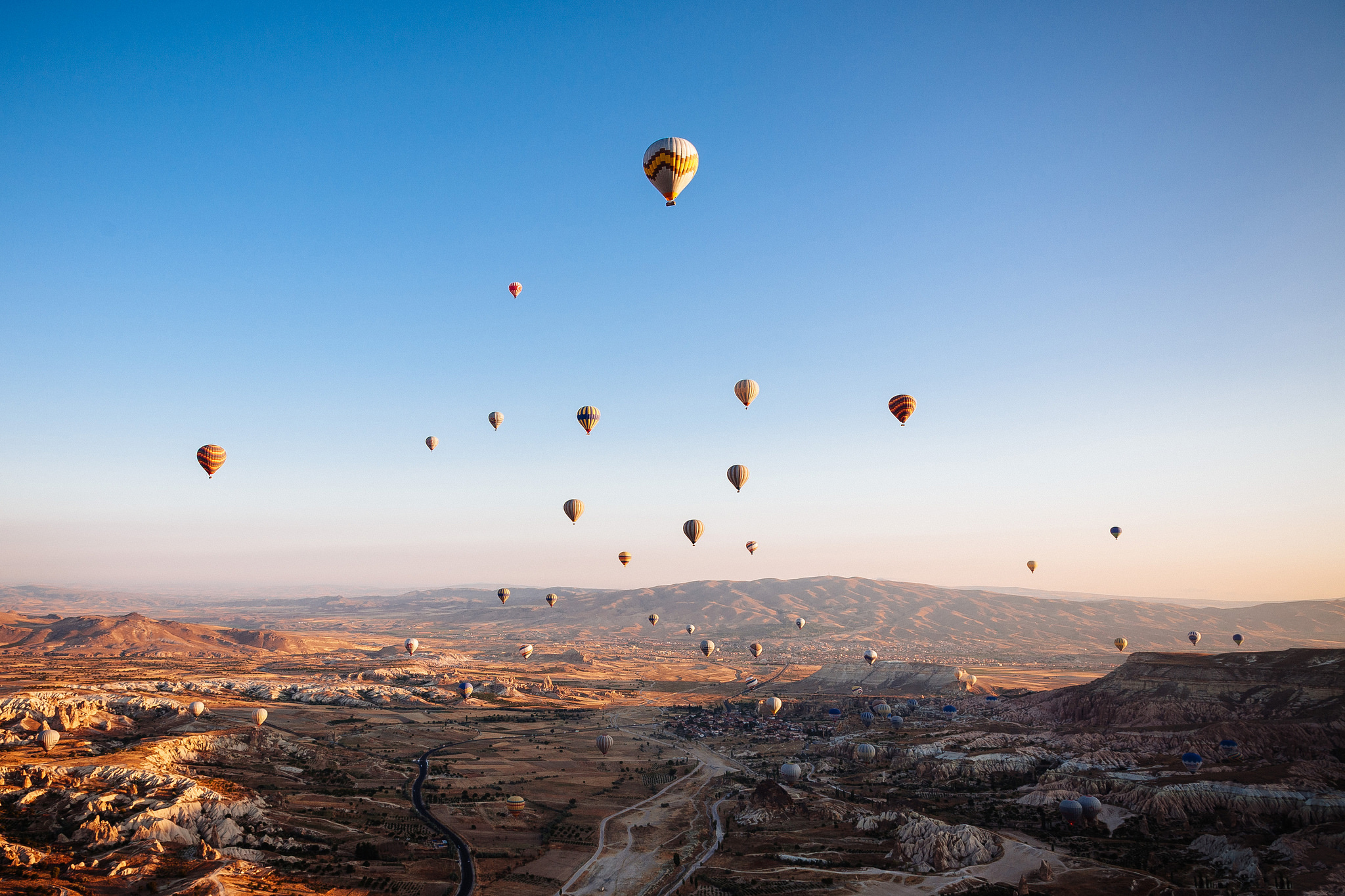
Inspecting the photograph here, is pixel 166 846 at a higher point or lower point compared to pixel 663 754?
higher

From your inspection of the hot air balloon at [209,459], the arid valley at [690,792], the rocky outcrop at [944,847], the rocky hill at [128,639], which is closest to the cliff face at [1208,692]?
the arid valley at [690,792]

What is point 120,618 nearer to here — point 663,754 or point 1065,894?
point 663,754

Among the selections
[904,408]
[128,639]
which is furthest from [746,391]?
[128,639]

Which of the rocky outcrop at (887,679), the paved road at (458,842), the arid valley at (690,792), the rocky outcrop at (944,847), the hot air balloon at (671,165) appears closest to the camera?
the paved road at (458,842)

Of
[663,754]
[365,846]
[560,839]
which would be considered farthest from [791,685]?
[365,846]

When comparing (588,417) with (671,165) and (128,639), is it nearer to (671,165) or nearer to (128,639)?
(671,165)

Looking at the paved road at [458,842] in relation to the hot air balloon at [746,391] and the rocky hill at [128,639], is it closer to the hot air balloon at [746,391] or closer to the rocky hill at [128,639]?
the hot air balloon at [746,391]
